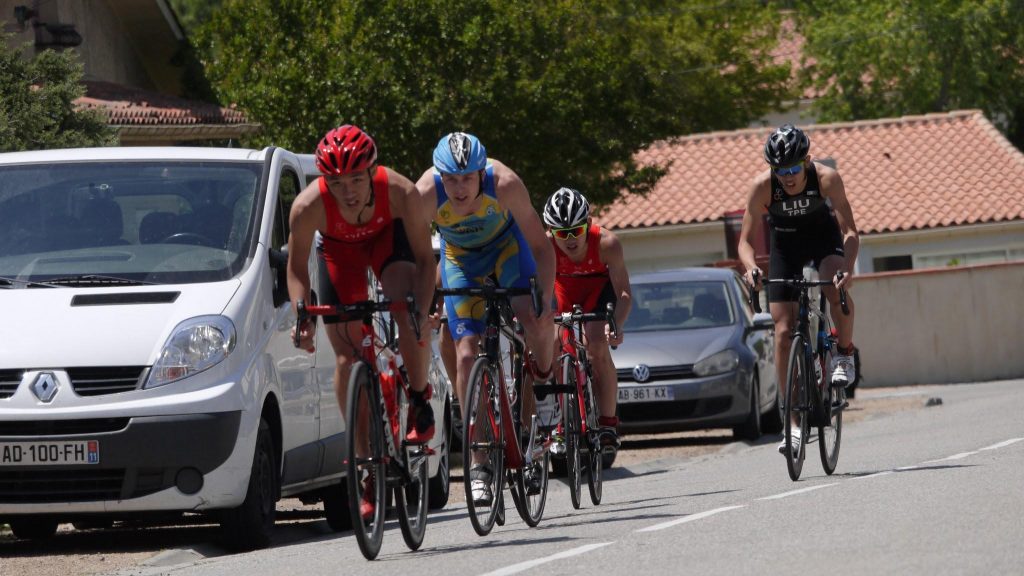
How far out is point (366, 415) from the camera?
8.48 m

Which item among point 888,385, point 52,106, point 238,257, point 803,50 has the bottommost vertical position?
point 888,385

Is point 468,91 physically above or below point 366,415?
above

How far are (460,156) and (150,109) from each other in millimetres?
18001

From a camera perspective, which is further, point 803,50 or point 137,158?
point 803,50

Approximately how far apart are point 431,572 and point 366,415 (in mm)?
881

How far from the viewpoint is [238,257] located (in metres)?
10.6

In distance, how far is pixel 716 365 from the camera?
18.1 meters

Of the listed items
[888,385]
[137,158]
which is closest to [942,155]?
[888,385]

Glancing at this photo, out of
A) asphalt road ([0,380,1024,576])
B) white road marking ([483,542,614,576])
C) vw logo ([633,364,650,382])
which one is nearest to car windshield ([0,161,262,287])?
asphalt road ([0,380,1024,576])

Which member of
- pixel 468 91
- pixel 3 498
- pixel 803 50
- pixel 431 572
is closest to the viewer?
pixel 431 572

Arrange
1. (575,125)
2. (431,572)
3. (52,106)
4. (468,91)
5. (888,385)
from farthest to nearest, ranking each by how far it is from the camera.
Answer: (888,385), (575,125), (468,91), (52,106), (431,572)

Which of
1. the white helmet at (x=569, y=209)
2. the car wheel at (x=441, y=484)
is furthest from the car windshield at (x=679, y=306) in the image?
the white helmet at (x=569, y=209)

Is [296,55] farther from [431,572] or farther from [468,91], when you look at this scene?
[431,572]

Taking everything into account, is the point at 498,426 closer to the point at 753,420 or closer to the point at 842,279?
the point at 842,279
